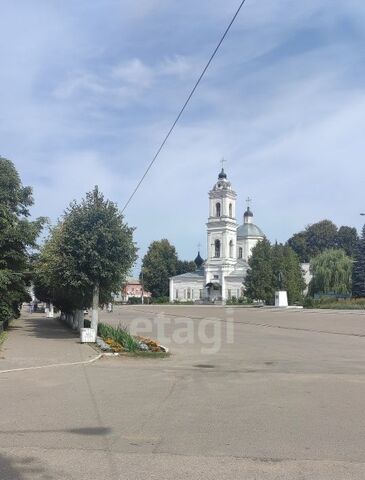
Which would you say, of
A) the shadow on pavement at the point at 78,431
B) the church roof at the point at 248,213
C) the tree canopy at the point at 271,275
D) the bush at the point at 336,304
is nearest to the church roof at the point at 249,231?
the church roof at the point at 248,213

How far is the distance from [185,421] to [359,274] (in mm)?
64399

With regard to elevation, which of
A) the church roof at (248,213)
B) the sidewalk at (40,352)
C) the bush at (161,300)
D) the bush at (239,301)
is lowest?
the sidewalk at (40,352)

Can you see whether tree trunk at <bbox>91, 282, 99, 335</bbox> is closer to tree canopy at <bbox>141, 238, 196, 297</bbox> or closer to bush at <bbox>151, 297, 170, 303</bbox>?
bush at <bbox>151, 297, 170, 303</bbox>

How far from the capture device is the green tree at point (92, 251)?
2208 centimetres

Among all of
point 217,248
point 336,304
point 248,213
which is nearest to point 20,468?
point 336,304

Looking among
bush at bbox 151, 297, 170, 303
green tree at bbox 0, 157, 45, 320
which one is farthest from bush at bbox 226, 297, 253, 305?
green tree at bbox 0, 157, 45, 320

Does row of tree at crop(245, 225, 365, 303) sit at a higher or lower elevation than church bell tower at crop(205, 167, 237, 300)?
lower

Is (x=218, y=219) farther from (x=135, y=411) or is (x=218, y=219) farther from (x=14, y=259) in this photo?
(x=135, y=411)

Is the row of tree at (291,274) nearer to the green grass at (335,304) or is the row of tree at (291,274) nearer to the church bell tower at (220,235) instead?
the green grass at (335,304)

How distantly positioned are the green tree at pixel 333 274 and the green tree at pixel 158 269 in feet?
151

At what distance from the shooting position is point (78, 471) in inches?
221

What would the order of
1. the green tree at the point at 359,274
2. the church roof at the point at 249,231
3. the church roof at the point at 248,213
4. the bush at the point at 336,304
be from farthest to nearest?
the church roof at the point at 248,213 < the church roof at the point at 249,231 < the green tree at the point at 359,274 < the bush at the point at 336,304

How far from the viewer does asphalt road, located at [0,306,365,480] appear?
5781 mm

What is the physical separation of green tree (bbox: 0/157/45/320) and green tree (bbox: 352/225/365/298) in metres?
47.7
